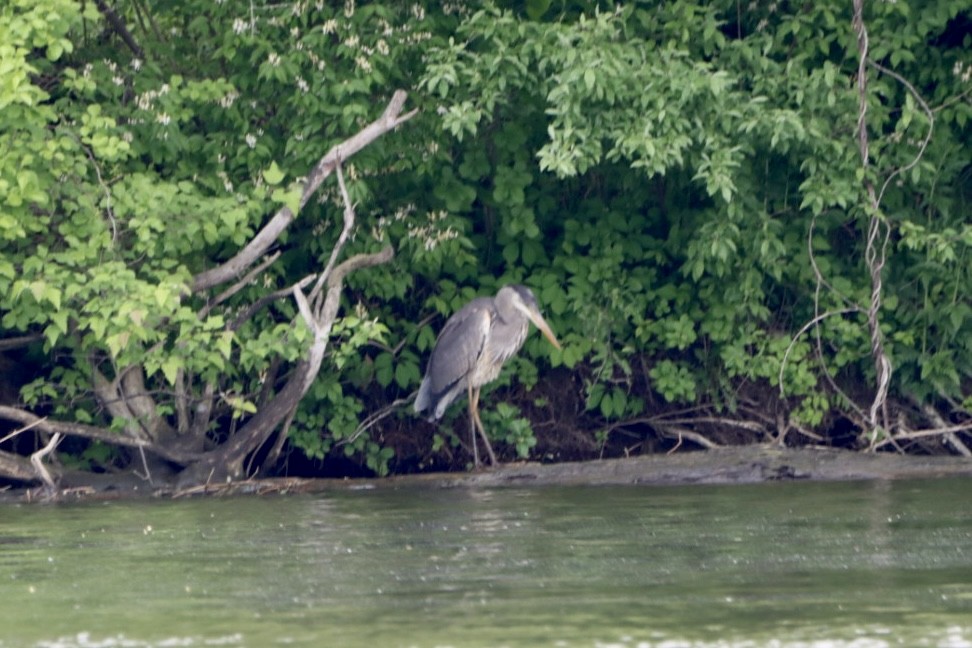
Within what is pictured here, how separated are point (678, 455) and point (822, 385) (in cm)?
138

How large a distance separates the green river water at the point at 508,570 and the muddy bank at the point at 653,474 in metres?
0.43

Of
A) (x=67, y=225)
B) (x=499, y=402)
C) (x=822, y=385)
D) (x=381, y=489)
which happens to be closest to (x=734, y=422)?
(x=822, y=385)

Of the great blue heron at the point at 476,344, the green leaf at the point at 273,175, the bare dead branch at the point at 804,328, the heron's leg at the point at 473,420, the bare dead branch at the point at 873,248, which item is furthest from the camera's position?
the heron's leg at the point at 473,420

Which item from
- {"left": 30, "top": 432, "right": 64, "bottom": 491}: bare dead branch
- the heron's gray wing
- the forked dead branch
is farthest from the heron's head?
{"left": 30, "top": 432, "right": 64, "bottom": 491}: bare dead branch

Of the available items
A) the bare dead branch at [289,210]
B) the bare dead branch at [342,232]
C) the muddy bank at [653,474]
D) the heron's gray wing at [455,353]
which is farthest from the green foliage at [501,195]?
the muddy bank at [653,474]

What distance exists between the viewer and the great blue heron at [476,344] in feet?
34.8

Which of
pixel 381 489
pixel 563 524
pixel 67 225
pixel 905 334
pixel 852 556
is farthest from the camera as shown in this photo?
pixel 905 334

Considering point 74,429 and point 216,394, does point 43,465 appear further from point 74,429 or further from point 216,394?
point 216,394

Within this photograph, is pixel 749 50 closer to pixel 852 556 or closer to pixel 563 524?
pixel 563 524

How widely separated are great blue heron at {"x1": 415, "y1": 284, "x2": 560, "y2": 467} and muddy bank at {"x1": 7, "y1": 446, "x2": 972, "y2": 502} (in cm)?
60

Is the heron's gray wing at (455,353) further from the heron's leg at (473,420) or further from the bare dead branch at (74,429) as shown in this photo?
the bare dead branch at (74,429)

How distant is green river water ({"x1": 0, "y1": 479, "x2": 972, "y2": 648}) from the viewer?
519 cm

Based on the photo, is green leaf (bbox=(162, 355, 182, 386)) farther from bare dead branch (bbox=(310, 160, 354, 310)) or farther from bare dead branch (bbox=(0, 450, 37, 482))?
bare dead branch (bbox=(0, 450, 37, 482))

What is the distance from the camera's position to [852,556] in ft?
22.0
